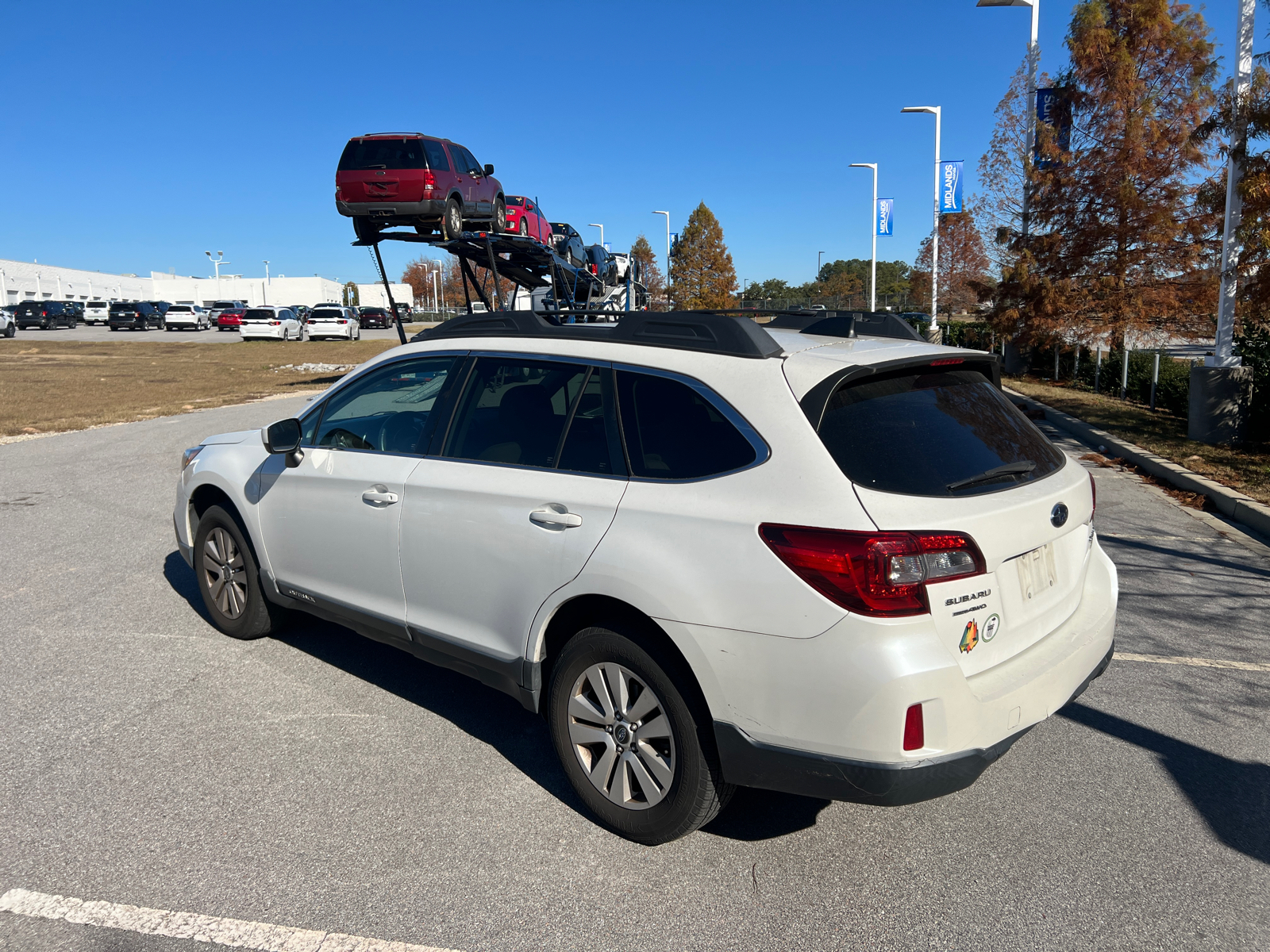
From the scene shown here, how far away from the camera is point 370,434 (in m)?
4.32

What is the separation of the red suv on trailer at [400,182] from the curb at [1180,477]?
1109 cm

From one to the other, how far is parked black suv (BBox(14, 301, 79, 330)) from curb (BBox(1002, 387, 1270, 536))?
70.1m

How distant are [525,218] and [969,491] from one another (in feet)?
61.6

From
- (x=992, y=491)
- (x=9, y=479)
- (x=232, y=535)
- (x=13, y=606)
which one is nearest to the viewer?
(x=992, y=491)

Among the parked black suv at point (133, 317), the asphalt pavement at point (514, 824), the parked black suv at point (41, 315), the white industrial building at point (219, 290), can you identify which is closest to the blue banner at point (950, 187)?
the asphalt pavement at point (514, 824)

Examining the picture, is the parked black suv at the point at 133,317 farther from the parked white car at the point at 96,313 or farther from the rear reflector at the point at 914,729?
the rear reflector at the point at 914,729

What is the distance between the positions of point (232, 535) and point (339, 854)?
7.91ft

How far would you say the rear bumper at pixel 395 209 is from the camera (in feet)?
51.6

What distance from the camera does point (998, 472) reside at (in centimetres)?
298

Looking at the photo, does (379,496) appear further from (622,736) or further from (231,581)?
(231,581)

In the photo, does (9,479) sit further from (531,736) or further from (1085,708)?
(1085,708)

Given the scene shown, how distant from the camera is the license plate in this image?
2.92 metres

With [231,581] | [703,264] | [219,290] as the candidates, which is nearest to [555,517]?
[231,581]

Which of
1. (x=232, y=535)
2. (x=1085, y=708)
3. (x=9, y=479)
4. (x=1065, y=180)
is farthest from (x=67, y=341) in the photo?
(x=1085, y=708)
